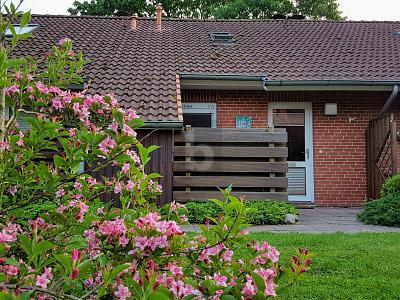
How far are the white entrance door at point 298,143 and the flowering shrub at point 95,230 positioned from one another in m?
9.72

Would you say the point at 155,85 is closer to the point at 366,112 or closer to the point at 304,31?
the point at 366,112

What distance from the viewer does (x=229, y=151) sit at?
29.6ft

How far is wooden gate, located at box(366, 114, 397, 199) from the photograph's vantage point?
1001 cm

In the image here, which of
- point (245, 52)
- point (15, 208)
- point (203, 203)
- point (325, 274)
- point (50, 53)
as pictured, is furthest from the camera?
point (245, 52)

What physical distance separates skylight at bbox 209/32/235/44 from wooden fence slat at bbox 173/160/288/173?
20.2ft

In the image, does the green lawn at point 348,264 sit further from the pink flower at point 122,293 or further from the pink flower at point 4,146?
the pink flower at point 4,146

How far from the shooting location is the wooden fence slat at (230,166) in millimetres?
8930

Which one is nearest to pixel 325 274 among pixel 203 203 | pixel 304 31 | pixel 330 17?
pixel 203 203

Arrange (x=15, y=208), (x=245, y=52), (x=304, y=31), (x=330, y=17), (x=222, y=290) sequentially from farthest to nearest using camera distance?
(x=330, y=17) < (x=304, y=31) < (x=245, y=52) < (x=15, y=208) < (x=222, y=290)

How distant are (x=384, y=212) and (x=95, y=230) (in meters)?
7.03

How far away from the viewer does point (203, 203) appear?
8.61 meters

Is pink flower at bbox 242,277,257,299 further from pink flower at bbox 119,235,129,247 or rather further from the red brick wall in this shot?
the red brick wall

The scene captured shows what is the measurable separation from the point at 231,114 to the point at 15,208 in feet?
32.5

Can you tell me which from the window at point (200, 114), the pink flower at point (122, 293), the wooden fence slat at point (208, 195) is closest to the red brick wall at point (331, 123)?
the window at point (200, 114)
